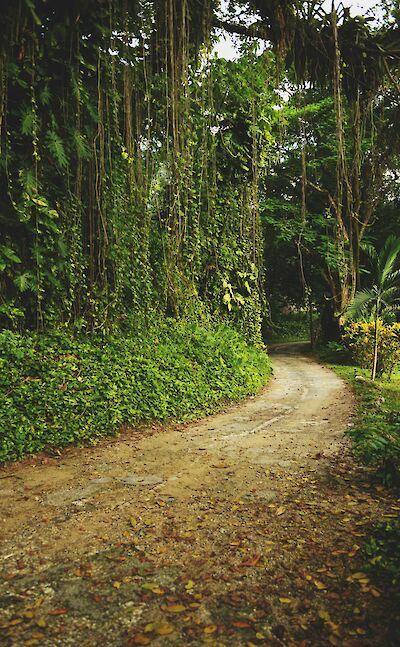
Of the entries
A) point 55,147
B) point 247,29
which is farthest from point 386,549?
point 247,29

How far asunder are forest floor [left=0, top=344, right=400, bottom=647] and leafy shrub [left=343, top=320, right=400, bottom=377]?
6809mm

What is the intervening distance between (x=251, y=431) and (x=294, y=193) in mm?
12412

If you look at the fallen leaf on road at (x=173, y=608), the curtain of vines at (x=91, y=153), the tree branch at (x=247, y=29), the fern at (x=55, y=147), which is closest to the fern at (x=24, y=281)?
the curtain of vines at (x=91, y=153)

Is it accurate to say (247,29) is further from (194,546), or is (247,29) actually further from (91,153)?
(194,546)

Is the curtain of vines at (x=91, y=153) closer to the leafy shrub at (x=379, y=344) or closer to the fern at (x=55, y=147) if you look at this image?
the fern at (x=55, y=147)

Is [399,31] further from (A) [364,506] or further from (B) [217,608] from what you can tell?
(B) [217,608]

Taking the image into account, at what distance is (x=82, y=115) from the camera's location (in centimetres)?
582

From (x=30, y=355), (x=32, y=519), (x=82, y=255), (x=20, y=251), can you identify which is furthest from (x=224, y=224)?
(x=32, y=519)

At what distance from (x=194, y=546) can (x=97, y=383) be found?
293cm

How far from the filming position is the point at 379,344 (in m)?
11.7

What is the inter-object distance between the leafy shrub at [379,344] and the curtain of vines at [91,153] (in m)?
6.13

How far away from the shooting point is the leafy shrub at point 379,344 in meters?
11.4

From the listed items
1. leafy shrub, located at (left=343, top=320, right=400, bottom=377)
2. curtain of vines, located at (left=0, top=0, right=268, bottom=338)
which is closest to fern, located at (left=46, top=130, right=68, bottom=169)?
curtain of vines, located at (left=0, top=0, right=268, bottom=338)

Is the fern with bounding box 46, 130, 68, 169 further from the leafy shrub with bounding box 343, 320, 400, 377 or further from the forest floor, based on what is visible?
the leafy shrub with bounding box 343, 320, 400, 377
